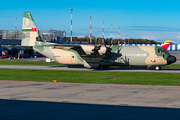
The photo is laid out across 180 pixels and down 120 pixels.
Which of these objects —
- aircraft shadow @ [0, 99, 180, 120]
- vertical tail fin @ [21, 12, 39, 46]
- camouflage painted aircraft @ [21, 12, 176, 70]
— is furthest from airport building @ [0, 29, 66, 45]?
aircraft shadow @ [0, 99, 180, 120]

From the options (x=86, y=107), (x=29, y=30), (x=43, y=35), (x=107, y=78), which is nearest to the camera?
(x=86, y=107)

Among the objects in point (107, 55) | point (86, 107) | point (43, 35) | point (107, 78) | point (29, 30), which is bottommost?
point (107, 78)

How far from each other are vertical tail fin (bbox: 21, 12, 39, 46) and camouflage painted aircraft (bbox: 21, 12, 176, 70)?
9.44 feet

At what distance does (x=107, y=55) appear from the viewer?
1495 inches

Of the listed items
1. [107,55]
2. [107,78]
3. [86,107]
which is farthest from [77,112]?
[107,55]

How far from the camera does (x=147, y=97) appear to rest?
15.3m

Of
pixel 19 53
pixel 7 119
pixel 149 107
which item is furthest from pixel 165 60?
pixel 19 53

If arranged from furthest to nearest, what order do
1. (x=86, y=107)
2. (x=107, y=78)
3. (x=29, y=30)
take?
(x=29, y=30)
(x=107, y=78)
(x=86, y=107)

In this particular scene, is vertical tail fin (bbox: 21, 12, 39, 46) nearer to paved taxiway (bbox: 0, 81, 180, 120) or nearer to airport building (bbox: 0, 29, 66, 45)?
paved taxiway (bbox: 0, 81, 180, 120)

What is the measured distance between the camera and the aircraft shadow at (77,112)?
1023 centimetres

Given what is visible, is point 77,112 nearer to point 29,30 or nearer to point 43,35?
point 29,30

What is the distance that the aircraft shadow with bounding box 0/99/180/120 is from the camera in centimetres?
1023

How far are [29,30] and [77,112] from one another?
3447 cm

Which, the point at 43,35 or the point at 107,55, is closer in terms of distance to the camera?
the point at 107,55
